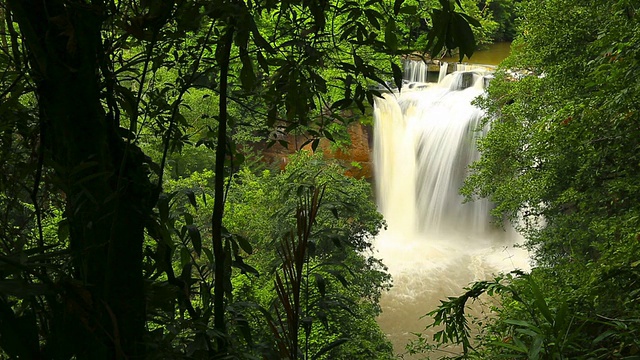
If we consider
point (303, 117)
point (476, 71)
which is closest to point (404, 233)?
point (476, 71)

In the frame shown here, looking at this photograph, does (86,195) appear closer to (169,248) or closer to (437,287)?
(169,248)

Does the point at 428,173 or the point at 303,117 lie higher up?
the point at 303,117

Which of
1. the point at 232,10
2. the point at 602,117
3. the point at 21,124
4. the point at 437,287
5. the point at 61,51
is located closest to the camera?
the point at 61,51

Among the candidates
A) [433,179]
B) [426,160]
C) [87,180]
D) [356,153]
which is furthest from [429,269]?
[87,180]

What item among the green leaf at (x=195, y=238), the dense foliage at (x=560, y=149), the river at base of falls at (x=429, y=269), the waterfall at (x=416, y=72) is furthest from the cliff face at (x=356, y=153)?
the green leaf at (x=195, y=238)

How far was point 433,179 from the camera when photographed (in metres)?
13.7

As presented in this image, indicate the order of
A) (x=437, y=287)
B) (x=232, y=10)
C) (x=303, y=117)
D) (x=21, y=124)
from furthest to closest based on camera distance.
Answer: (x=437, y=287) < (x=303, y=117) < (x=21, y=124) < (x=232, y=10)

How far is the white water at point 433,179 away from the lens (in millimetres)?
12398

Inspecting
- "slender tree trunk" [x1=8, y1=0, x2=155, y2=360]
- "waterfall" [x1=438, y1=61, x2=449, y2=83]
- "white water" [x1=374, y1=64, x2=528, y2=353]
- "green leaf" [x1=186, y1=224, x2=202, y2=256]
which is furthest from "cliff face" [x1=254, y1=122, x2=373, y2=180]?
"slender tree trunk" [x1=8, y1=0, x2=155, y2=360]

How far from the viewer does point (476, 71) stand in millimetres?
13766

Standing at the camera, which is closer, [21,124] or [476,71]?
[21,124]

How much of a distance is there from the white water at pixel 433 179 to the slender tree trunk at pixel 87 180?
11.0 m

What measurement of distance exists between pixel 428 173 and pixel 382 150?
54.2 inches

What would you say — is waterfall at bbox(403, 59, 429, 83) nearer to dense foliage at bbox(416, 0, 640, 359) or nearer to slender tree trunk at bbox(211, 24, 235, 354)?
dense foliage at bbox(416, 0, 640, 359)
